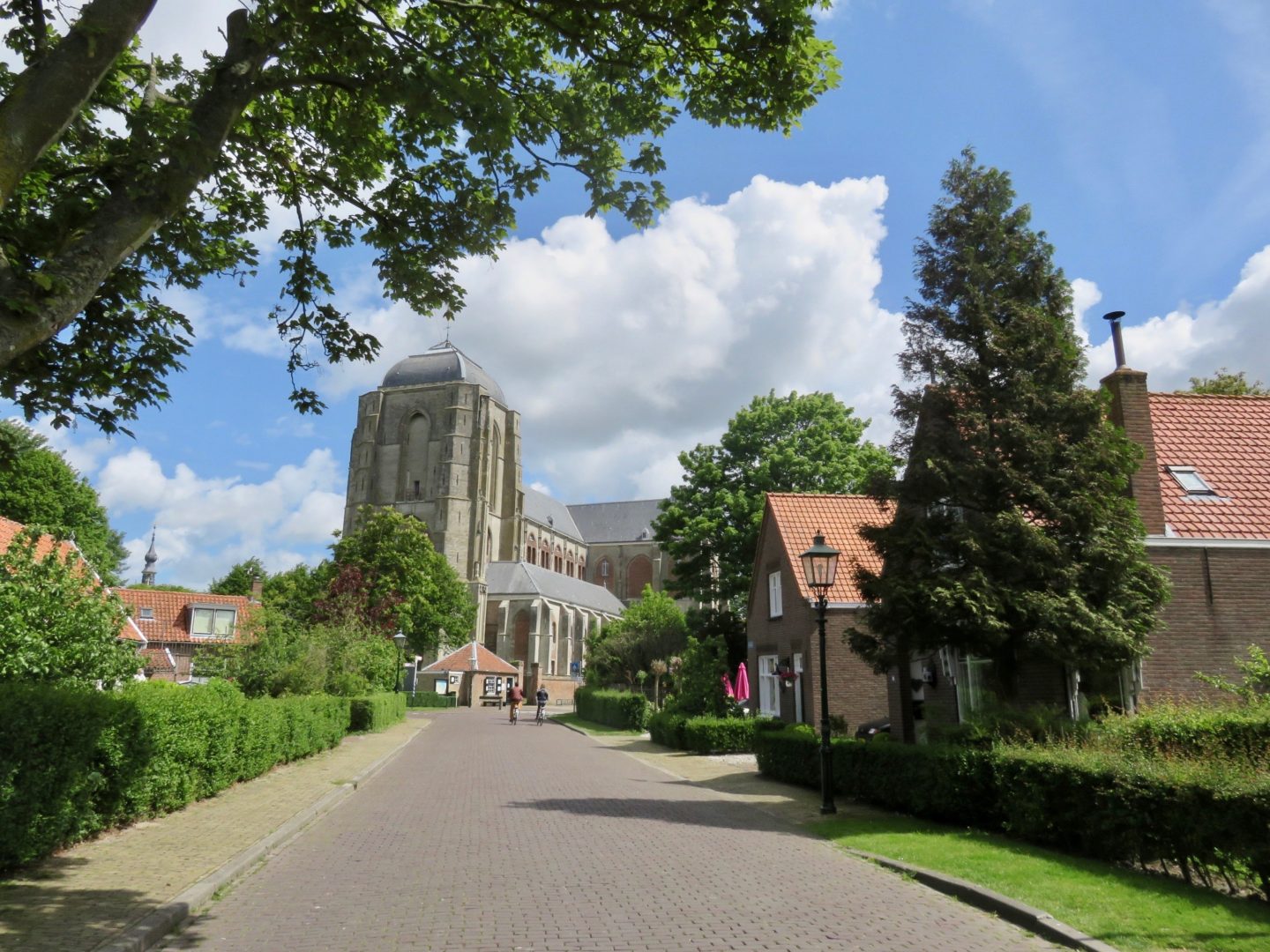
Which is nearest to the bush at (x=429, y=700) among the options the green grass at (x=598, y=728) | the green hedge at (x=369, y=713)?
the green grass at (x=598, y=728)

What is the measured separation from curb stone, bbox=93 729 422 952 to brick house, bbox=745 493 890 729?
513 inches

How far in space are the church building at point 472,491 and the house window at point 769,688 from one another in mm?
52200

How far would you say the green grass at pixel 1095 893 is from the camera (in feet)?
21.5

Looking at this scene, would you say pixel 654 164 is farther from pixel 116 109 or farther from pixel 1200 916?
pixel 1200 916

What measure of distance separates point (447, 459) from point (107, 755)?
7462 centimetres

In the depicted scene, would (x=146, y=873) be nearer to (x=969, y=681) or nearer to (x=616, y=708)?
(x=969, y=681)

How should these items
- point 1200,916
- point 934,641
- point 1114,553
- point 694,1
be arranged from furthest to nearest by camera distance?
point 934,641 < point 1114,553 < point 694,1 < point 1200,916

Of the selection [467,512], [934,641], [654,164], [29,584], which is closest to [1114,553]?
[934,641]

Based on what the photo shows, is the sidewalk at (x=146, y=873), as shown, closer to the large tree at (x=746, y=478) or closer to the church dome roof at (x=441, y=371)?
the large tree at (x=746, y=478)

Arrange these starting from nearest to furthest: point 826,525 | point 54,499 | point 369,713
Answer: point 826,525 < point 369,713 < point 54,499

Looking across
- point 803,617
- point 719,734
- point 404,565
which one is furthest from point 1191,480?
point 404,565

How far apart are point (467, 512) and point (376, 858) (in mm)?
75010

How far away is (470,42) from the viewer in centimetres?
A: 922

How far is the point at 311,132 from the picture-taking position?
392 inches
